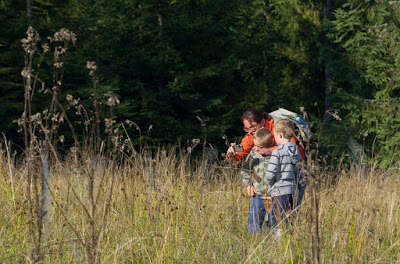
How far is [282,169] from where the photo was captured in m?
5.18

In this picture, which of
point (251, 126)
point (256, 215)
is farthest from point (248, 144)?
point (256, 215)

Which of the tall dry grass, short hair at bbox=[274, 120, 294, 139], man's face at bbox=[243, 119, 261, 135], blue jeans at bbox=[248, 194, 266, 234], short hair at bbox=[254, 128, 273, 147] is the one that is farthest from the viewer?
man's face at bbox=[243, 119, 261, 135]

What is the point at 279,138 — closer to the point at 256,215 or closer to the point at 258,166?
the point at 258,166

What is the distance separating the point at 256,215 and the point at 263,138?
2.45 ft

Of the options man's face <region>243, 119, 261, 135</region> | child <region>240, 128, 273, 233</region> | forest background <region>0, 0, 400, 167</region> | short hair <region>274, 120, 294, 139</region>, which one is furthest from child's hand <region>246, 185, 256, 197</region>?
forest background <region>0, 0, 400, 167</region>

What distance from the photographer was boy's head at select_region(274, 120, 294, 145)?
5.09m

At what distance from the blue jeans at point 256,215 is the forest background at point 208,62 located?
32.7 ft

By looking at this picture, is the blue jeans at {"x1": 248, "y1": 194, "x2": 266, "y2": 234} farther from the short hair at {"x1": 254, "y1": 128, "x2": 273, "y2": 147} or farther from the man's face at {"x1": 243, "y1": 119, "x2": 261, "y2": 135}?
the man's face at {"x1": 243, "y1": 119, "x2": 261, "y2": 135}

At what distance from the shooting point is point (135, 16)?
17.9 m

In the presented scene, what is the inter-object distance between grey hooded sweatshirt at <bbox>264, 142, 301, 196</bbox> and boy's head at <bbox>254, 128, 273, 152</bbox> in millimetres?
292

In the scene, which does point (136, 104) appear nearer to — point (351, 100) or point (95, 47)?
point (95, 47)

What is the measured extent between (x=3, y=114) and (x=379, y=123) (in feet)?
35.1

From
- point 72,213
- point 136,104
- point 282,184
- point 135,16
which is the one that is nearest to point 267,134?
point 282,184

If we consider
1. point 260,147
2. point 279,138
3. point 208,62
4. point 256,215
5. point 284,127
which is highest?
point 284,127
